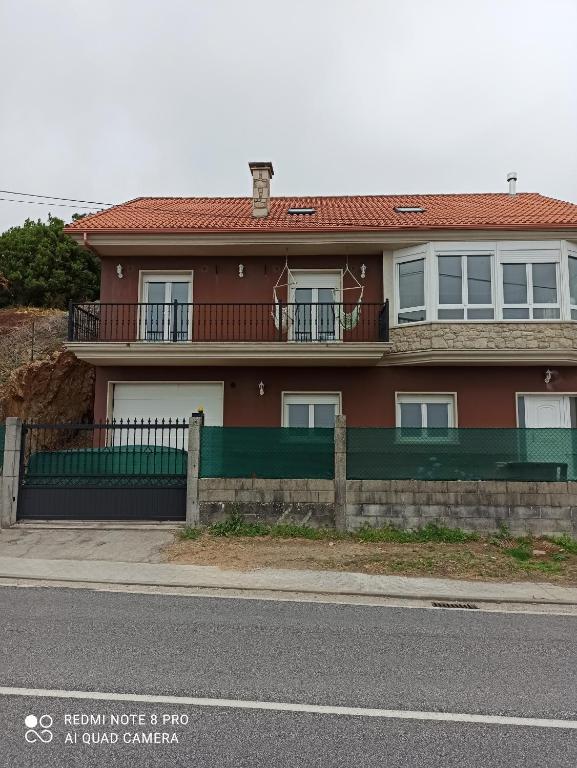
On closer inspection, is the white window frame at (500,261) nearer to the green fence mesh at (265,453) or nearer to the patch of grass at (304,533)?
the green fence mesh at (265,453)

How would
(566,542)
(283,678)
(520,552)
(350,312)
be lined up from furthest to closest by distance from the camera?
(350,312) → (566,542) → (520,552) → (283,678)

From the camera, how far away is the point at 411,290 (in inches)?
545

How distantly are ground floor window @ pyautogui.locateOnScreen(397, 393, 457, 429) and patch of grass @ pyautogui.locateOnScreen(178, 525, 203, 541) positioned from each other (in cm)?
658

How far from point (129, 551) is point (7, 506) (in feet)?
9.61

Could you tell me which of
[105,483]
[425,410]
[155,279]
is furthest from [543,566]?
[155,279]

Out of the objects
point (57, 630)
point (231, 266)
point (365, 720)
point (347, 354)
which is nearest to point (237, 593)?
point (57, 630)

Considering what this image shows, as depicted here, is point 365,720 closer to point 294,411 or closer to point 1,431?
point 1,431

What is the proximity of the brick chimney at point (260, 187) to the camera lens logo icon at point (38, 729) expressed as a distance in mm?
13753

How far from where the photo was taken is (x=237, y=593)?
6.54 m

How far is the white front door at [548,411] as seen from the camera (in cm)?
1348

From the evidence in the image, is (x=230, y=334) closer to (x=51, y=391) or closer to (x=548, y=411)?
(x=51, y=391)

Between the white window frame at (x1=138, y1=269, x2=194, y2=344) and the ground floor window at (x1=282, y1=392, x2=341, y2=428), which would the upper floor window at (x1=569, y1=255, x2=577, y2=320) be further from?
the white window frame at (x1=138, y1=269, x2=194, y2=344)

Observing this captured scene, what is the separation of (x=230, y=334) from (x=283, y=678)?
1095cm

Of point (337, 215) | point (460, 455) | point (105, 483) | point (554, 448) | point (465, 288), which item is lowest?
point (105, 483)
